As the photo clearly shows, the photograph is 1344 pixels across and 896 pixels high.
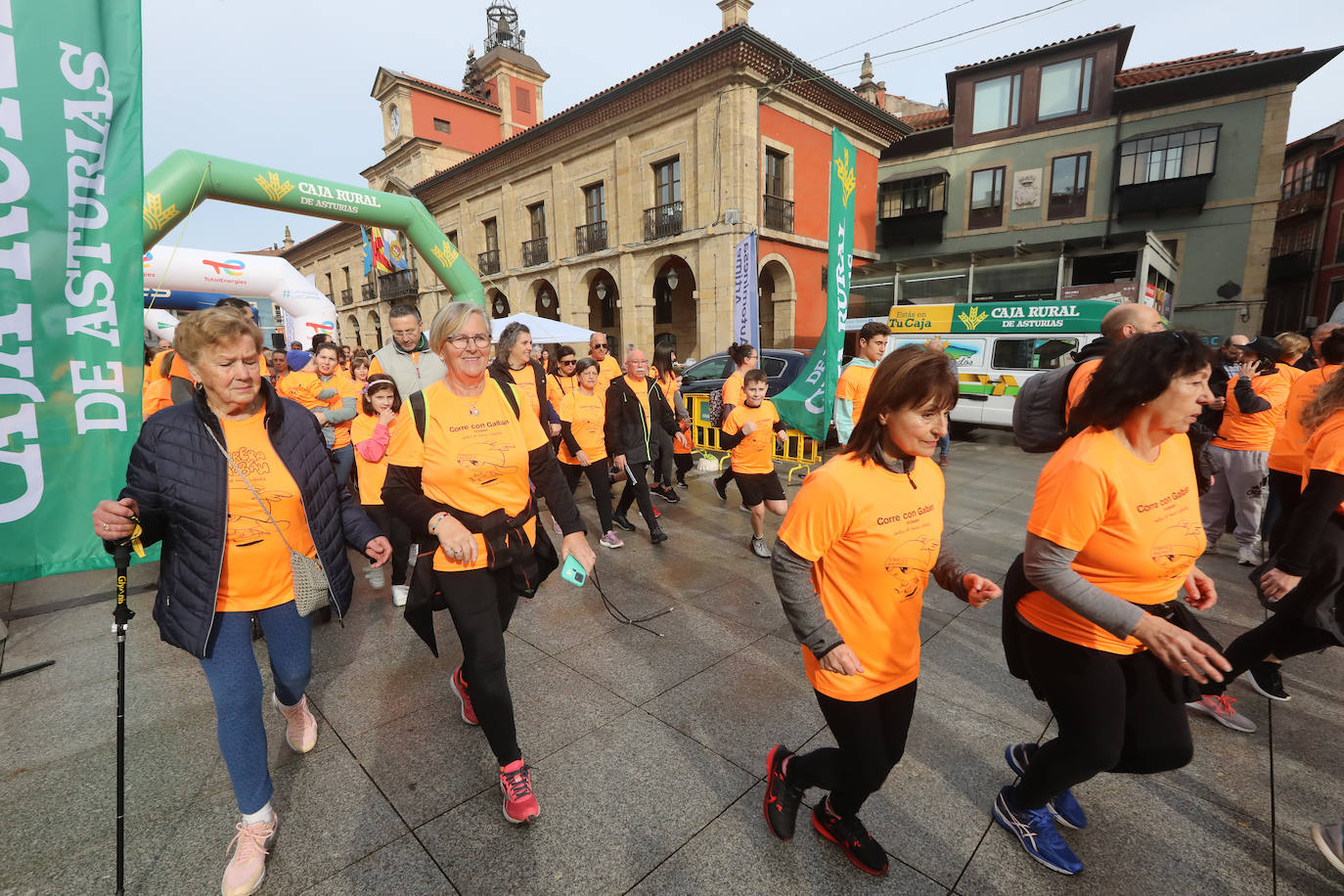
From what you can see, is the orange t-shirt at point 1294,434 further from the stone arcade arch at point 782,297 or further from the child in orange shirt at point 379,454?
the stone arcade arch at point 782,297

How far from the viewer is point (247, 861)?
6.66ft

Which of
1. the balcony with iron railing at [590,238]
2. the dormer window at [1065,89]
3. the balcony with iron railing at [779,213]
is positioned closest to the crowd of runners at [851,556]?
the balcony with iron railing at [779,213]

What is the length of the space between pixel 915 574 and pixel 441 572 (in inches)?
68.2

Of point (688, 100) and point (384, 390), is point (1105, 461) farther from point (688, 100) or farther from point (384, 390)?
point (688, 100)

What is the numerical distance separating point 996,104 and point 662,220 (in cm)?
1417

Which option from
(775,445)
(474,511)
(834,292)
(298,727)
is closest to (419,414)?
(474,511)

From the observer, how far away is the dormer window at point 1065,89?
20.2m

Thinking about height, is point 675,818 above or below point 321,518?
below

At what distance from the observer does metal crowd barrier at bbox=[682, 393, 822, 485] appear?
878cm

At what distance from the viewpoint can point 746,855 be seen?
2.13m

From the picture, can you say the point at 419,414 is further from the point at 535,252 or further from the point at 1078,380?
the point at 535,252

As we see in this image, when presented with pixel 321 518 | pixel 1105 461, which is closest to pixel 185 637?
pixel 321 518

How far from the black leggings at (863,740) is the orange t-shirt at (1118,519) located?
23.1 inches

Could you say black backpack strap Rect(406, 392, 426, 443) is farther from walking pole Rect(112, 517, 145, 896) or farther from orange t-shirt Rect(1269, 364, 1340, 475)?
orange t-shirt Rect(1269, 364, 1340, 475)
